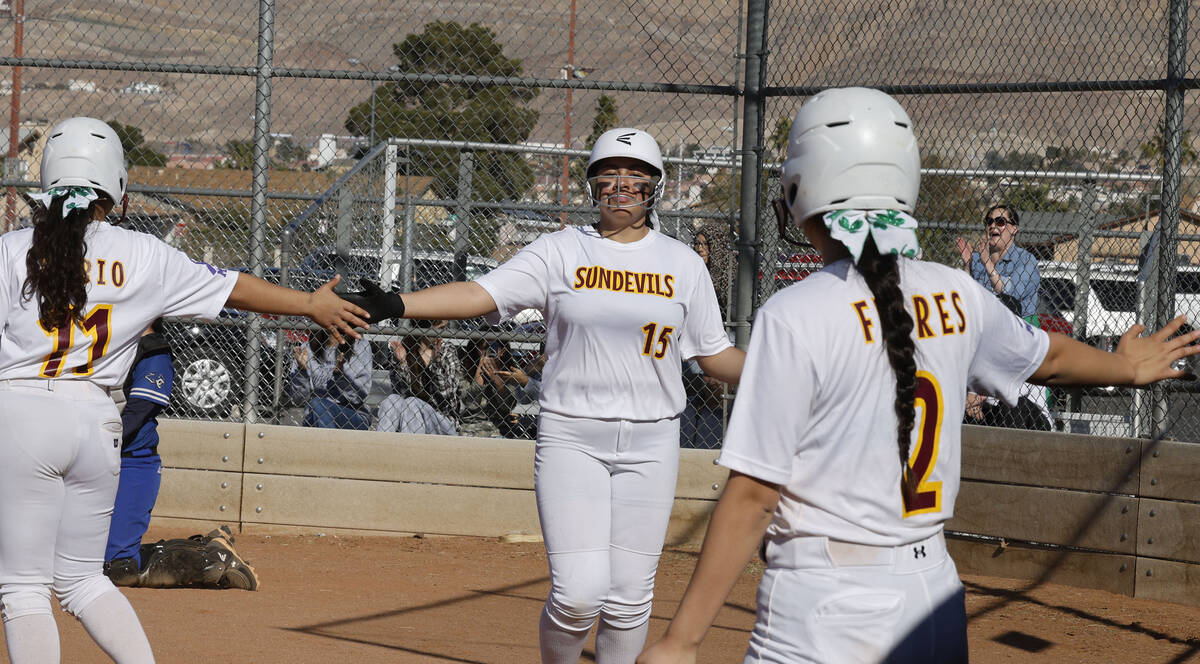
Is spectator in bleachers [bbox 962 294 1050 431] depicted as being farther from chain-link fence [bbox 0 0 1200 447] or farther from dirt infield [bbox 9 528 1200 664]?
dirt infield [bbox 9 528 1200 664]

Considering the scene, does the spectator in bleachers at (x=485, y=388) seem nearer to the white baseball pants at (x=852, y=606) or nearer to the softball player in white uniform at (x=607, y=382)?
the softball player in white uniform at (x=607, y=382)

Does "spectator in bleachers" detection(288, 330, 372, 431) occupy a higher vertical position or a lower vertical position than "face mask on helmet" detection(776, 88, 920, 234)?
lower

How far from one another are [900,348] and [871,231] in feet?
0.75

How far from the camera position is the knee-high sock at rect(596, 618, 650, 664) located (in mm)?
4312

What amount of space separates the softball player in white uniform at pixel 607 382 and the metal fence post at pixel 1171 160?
3311mm

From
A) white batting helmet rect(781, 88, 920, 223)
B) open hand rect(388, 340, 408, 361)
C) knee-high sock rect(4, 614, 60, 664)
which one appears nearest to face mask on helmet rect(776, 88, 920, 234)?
white batting helmet rect(781, 88, 920, 223)

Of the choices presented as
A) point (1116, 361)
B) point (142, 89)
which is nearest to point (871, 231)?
point (1116, 361)

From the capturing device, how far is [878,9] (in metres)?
7.69

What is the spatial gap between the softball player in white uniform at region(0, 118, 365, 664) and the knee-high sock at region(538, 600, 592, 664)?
1279 millimetres

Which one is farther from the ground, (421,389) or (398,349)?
(398,349)

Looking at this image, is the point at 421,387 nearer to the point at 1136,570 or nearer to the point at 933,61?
the point at 933,61

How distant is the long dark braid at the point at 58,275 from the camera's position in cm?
368

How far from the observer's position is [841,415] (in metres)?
2.24

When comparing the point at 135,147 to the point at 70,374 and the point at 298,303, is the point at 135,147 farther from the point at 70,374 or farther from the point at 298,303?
the point at 70,374
